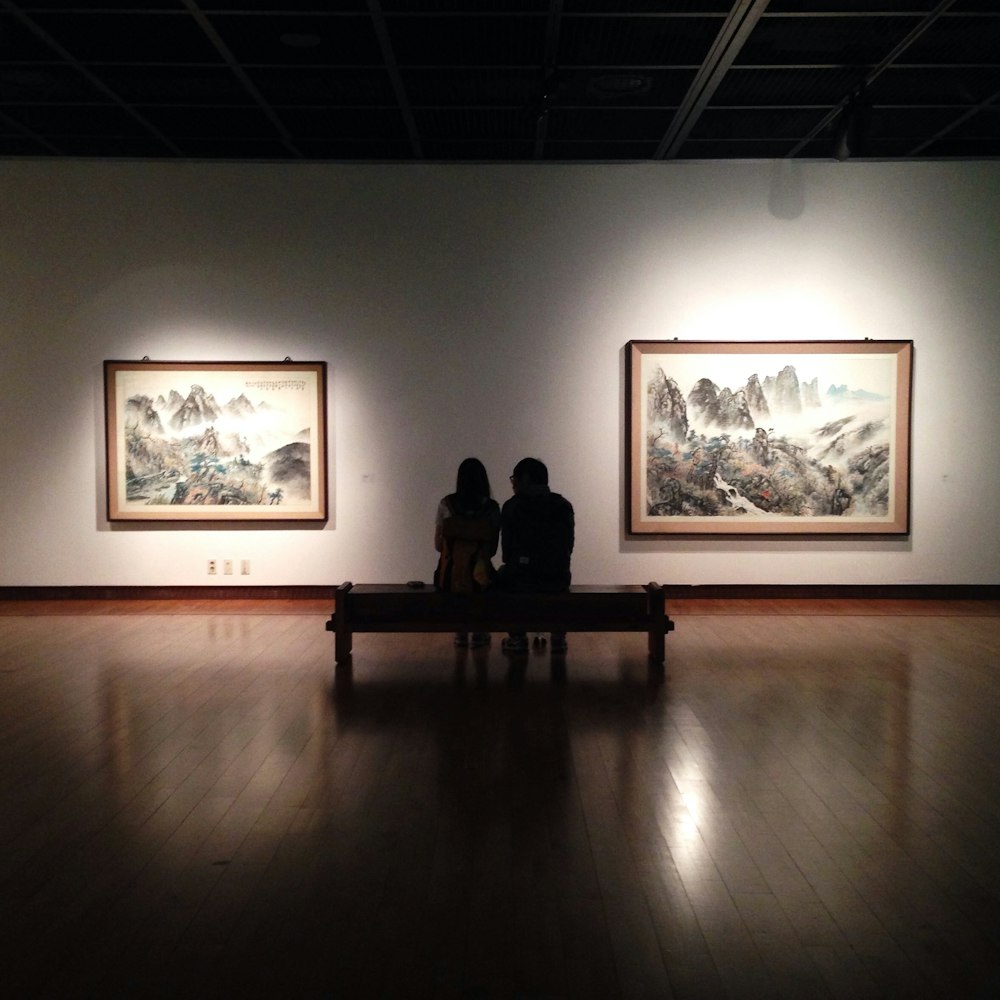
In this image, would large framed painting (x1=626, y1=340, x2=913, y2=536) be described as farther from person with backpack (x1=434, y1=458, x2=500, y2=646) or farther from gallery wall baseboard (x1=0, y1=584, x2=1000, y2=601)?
person with backpack (x1=434, y1=458, x2=500, y2=646)

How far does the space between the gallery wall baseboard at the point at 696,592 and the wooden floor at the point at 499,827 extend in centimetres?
286

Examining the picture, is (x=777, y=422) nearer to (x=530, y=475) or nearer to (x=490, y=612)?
(x=530, y=475)

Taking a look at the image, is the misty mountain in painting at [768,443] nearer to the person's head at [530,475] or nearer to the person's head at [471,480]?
the person's head at [530,475]

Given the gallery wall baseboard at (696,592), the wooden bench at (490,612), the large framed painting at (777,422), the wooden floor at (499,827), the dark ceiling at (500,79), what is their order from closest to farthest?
the wooden floor at (499,827)
the dark ceiling at (500,79)
the wooden bench at (490,612)
the large framed painting at (777,422)
the gallery wall baseboard at (696,592)

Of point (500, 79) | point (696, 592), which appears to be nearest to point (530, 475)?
point (500, 79)

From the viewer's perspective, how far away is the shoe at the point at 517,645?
26.7ft

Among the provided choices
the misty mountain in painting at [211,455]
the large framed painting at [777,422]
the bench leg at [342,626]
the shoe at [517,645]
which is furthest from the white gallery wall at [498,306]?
the bench leg at [342,626]

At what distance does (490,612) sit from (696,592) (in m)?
3.95

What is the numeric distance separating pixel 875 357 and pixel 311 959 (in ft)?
30.4

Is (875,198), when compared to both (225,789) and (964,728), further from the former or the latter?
(225,789)

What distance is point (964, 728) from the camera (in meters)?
5.96

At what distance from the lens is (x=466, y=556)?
7.60 metres

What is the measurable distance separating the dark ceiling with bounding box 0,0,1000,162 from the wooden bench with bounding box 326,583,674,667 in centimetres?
415

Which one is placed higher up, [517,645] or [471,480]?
[471,480]
